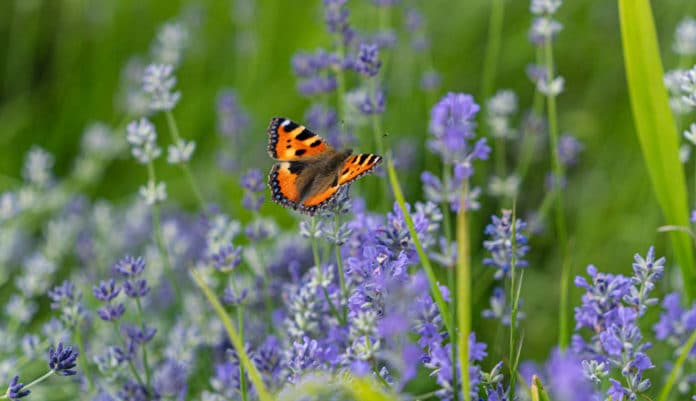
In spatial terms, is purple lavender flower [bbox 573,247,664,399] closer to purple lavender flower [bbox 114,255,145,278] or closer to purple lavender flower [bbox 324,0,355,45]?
purple lavender flower [bbox 114,255,145,278]

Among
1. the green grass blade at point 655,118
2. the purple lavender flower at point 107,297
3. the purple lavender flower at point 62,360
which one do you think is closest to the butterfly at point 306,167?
the purple lavender flower at point 107,297

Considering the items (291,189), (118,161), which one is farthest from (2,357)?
(118,161)

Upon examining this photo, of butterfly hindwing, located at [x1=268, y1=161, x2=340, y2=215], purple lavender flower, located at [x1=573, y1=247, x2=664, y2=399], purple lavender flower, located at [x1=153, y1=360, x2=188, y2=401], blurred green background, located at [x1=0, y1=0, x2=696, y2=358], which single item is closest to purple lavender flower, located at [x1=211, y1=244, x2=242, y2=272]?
butterfly hindwing, located at [x1=268, y1=161, x2=340, y2=215]

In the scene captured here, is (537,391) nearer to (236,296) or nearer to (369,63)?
(236,296)

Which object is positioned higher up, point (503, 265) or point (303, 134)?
point (303, 134)

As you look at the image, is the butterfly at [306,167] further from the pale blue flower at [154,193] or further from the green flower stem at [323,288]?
the pale blue flower at [154,193]

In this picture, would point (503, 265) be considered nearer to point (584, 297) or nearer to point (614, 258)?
point (584, 297)

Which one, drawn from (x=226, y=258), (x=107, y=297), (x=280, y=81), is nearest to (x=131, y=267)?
(x=107, y=297)
